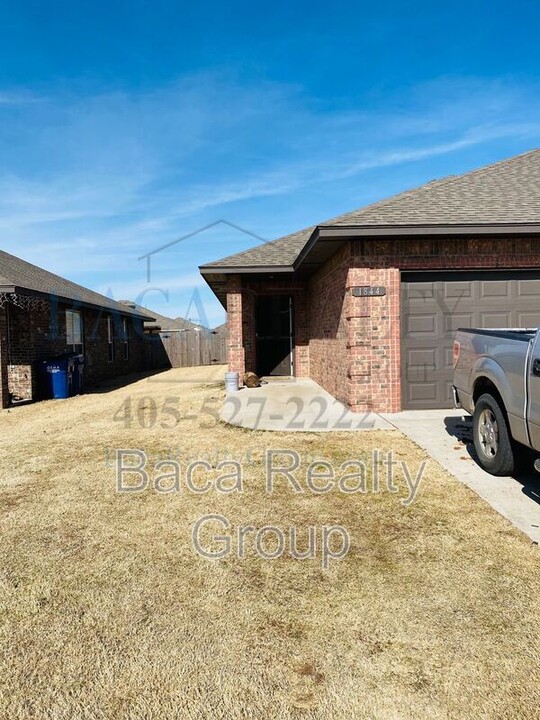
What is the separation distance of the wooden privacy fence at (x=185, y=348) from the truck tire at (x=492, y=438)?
22554mm

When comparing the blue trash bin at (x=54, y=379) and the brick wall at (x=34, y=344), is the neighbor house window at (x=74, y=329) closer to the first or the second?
the brick wall at (x=34, y=344)

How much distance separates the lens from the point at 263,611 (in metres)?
2.54

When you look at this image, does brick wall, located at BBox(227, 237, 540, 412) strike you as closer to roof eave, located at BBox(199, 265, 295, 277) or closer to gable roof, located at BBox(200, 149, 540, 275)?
gable roof, located at BBox(200, 149, 540, 275)

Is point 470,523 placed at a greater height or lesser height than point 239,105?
lesser

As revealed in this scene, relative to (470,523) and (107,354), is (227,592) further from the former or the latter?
(107,354)

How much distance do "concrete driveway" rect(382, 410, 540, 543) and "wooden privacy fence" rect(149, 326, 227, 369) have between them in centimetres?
2012

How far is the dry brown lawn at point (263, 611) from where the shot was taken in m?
1.90

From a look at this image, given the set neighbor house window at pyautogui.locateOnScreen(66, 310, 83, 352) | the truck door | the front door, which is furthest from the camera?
neighbor house window at pyautogui.locateOnScreen(66, 310, 83, 352)

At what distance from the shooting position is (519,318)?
805 centimetres

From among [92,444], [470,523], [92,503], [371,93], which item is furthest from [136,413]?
[371,93]

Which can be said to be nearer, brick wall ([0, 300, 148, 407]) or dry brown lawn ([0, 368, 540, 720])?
dry brown lawn ([0, 368, 540, 720])

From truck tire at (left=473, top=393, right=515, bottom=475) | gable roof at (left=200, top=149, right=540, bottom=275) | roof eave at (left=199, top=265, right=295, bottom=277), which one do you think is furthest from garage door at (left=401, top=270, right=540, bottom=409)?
roof eave at (left=199, top=265, right=295, bottom=277)

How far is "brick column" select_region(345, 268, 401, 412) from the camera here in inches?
313

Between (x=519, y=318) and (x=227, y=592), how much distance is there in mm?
7602
